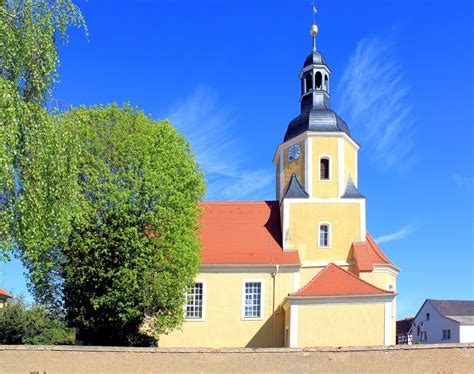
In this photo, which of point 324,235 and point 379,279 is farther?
point 324,235

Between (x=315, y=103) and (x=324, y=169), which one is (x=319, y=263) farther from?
(x=315, y=103)

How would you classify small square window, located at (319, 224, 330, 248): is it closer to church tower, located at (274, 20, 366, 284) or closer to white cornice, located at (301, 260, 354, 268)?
church tower, located at (274, 20, 366, 284)

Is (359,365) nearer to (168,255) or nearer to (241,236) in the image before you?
(168,255)

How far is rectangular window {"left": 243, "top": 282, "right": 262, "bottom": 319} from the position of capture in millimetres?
29344

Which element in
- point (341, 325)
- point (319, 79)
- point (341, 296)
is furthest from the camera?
point (319, 79)

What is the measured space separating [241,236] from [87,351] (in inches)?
619

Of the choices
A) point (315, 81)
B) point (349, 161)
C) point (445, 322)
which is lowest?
point (445, 322)

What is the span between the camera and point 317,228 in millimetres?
30578

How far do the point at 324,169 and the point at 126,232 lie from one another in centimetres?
1267

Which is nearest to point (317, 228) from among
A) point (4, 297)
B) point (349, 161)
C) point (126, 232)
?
point (349, 161)

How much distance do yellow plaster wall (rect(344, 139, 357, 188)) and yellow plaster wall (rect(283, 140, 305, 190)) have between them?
89.7 inches

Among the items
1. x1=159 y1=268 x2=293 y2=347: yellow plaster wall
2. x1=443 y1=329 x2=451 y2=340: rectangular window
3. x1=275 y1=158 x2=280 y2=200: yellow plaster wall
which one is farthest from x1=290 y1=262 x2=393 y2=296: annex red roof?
x1=443 y1=329 x2=451 y2=340: rectangular window

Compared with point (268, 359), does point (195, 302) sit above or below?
above

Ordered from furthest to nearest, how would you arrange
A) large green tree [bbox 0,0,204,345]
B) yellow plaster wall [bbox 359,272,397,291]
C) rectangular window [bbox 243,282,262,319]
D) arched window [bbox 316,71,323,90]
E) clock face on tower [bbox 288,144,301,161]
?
arched window [bbox 316,71,323,90]
clock face on tower [bbox 288,144,301,161]
rectangular window [bbox 243,282,262,319]
yellow plaster wall [bbox 359,272,397,291]
large green tree [bbox 0,0,204,345]
